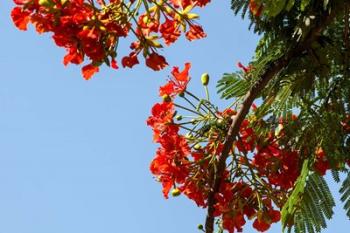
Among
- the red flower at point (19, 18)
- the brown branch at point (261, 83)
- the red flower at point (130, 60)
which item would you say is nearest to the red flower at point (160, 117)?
the brown branch at point (261, 83)

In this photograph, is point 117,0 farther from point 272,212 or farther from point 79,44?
point 272,212

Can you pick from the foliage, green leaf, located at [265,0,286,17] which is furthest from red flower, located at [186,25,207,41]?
Result: green leaf, located at [265,0,286,17]

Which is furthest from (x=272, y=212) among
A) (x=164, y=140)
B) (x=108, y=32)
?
(x=108, y=32)

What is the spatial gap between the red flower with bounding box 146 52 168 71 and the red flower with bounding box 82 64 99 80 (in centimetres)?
21

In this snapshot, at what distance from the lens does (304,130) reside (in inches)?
119

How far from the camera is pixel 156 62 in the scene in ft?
9.21

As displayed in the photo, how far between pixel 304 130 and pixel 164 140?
653 millimetres

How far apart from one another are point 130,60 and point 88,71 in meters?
0.17

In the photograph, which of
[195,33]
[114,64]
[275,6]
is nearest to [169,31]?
[195,33]

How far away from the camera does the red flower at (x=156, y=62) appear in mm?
2805

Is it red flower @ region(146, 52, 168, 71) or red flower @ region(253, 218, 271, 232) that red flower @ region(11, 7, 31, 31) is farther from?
Answer: red flower @ region(253, 218, 271, 232)

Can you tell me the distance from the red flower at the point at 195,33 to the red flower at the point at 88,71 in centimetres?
44

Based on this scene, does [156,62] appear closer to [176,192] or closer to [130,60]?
[130,60]

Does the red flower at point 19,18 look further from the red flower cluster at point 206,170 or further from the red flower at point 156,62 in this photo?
the red flower cluster at point 206,170
